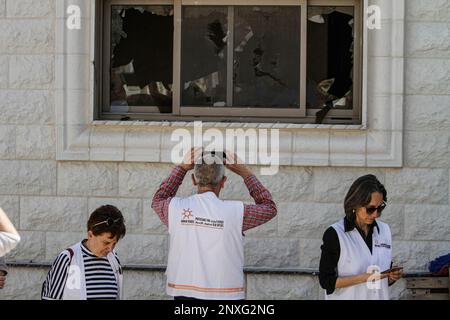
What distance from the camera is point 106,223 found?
19.5 feet

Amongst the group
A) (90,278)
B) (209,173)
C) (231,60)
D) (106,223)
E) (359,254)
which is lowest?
(90,278)

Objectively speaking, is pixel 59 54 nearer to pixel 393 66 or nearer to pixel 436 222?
pixel 393 66

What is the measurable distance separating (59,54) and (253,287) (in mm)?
2697

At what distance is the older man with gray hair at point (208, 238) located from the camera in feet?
19.7

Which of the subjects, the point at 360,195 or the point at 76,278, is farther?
the point at 360,195

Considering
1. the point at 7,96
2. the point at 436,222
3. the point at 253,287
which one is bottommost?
the point at 253,287

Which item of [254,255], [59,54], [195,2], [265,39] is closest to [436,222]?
[254,255]

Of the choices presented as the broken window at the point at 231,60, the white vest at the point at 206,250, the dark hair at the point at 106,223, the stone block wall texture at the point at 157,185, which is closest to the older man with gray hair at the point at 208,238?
the white vest at the point at 206,250

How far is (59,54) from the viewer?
28.3 ft

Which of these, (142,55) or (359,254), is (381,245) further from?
(142,55)

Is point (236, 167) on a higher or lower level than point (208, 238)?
higher

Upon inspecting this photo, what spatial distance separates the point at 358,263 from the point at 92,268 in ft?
5.41

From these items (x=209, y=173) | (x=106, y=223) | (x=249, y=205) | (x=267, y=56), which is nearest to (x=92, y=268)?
(x=106, y=223)
